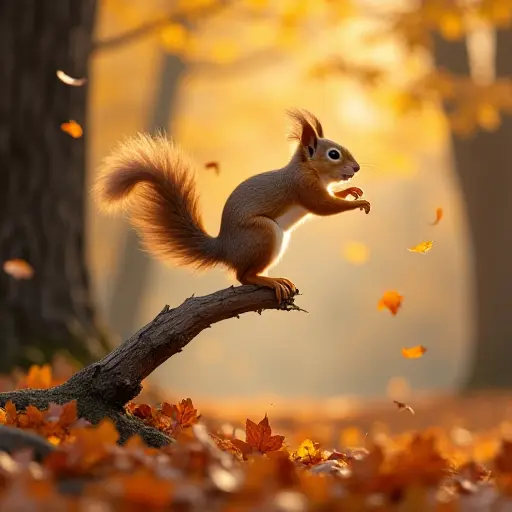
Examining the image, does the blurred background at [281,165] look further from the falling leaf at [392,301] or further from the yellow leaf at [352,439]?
the yellow leaf at [352,439]

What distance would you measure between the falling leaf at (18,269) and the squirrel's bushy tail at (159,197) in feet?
7.73

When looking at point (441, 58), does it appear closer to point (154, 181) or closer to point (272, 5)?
point (272, 5)

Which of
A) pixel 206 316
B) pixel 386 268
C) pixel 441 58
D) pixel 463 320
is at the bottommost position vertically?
pixel 206 316

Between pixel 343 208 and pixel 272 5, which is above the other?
pixel 272 5

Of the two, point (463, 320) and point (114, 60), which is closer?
point (114, 60)

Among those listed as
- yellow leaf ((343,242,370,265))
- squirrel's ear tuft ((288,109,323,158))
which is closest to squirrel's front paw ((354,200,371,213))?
squirrel's ear tuft ((288,109,323,158))

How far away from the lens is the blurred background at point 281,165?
5961 mm

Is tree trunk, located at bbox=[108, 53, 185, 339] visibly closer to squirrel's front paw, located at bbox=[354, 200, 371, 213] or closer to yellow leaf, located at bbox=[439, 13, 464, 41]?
yellow leaf, located at bbox=[439, 13, 464, 41]

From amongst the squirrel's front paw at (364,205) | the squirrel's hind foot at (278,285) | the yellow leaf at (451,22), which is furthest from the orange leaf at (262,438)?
the yellow leaf at (451,22)

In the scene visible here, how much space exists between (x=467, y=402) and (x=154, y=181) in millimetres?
6910

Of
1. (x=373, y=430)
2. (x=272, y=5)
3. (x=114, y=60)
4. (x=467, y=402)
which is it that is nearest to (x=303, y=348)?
(x=114, y=60)

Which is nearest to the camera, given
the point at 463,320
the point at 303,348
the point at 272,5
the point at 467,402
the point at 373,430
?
the point at 373,430

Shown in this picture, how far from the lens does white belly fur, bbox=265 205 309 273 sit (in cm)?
334

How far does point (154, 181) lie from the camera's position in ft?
10.8
